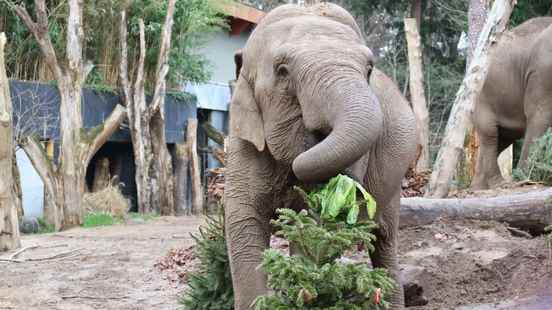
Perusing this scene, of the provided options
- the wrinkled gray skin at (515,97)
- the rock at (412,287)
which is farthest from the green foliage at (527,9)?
the rock at (412,287)

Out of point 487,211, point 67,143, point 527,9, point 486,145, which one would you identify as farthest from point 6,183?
point 527,9

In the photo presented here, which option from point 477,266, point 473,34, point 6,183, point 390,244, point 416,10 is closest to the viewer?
point 390,244

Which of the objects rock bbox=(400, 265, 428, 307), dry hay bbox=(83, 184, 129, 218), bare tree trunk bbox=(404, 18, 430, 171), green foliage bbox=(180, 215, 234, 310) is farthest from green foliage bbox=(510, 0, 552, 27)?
green foliage bbox=(180, 215, 234, 310)

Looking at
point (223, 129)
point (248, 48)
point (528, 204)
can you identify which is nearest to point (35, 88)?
point (223, 129)

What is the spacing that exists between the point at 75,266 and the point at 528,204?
454 centimetres

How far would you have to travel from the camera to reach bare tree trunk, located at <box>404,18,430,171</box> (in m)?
12.2

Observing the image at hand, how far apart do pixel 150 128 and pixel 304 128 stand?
13795 millimetres

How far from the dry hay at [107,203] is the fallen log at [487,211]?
29.6ft

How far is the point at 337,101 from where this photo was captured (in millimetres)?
3846

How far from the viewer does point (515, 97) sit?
11094 mm

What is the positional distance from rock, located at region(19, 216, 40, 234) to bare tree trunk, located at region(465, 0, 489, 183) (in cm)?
698

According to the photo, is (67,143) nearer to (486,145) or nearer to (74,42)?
(74,42)

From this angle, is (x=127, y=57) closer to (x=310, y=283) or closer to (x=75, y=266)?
(x=75, y=266)

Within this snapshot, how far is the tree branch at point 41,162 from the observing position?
13281mm
